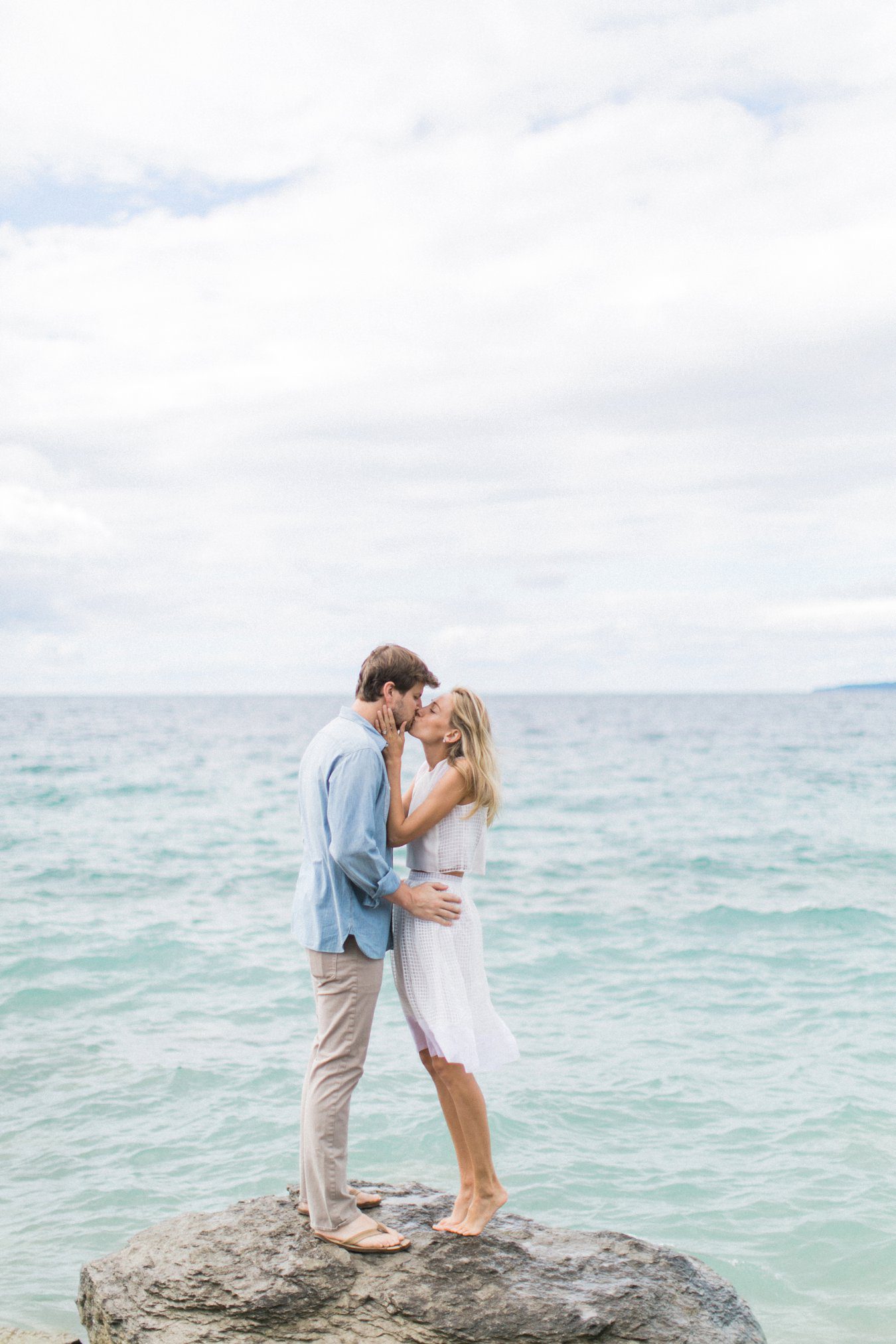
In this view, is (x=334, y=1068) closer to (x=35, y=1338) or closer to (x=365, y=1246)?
(x=365, y=1246)

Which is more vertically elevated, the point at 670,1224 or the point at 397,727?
the point at 397,727

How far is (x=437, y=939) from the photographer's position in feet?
14.3

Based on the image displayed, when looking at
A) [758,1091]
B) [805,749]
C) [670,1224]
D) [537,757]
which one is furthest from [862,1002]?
[805,749]

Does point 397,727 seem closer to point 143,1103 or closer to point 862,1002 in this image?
point 143,1103

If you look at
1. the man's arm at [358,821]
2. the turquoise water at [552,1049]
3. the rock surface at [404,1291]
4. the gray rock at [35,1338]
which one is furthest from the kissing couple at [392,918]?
the turquoise water at [552,1049]

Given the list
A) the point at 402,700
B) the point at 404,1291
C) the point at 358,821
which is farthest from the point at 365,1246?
the point at 402,700

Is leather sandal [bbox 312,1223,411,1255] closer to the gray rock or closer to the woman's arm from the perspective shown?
the gray rock

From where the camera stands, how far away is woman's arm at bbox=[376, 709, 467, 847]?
170 inches

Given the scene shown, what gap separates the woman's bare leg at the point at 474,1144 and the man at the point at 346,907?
1.01ft

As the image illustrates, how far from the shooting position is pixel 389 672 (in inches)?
168

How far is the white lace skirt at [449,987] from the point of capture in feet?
14.1

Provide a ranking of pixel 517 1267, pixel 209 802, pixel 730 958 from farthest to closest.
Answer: pixel 209 802
pixel 730 958
pixel 517 1267

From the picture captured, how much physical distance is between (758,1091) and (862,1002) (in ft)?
8.38

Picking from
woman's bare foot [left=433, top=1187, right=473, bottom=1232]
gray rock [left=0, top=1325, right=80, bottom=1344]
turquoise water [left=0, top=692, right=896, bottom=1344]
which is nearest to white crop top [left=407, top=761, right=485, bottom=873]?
woman's bare foot [left=433, top=1187, right=473, bottom=1232]
